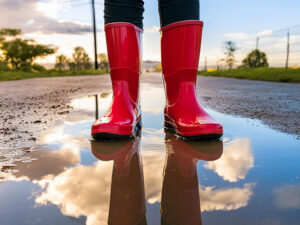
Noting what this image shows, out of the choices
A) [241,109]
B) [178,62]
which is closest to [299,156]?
[178,62]

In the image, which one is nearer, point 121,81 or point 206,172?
point 206,172

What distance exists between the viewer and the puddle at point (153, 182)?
46 centimetres

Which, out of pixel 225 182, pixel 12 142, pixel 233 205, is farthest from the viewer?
pixel 12 142

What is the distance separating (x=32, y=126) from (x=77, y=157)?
498mm

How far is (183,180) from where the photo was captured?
1.96ft

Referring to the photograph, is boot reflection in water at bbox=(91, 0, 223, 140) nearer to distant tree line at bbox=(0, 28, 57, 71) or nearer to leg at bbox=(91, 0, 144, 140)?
leg at bbox=(91, 0, 144, 140)

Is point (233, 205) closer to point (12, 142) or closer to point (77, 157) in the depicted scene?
point (77, 157)

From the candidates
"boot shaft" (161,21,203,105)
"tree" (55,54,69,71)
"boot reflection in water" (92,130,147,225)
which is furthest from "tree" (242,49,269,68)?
"boot reflection in water" (92,130,147,225)

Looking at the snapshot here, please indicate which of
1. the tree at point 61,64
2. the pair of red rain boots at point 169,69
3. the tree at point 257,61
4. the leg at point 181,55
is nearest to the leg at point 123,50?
the pair of red rain boots at point 169,69

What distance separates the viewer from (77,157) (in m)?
0.76

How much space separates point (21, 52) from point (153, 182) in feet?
62.9

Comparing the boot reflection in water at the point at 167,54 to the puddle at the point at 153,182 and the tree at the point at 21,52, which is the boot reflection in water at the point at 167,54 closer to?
the puddle at the point at 153,182

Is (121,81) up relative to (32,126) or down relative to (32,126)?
up

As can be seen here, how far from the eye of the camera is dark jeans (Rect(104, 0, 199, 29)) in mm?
1067
